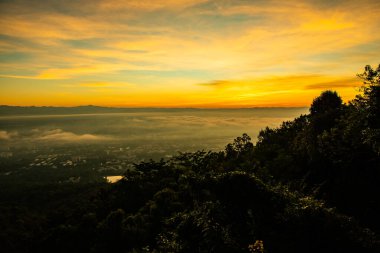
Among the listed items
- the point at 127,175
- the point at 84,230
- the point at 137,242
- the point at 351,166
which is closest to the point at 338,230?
the point at 351,166

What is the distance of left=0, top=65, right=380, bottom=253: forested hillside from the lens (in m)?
21.1

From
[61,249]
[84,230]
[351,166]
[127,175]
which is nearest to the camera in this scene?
[351,166]

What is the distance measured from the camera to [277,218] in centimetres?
2308

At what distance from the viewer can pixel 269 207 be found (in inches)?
987

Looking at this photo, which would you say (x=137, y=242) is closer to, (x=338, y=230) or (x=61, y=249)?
(x=61, y=249)

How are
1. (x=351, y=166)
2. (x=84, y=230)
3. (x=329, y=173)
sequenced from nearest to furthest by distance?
(x=351, y=166) → (x=329, y=173) → (x=84, y=230)

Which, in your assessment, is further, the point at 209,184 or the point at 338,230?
the point at 209,184

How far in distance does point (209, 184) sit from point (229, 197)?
3.89m

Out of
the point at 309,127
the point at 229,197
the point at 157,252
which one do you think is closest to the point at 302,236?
the point at 229,197

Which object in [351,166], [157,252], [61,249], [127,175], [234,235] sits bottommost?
[61,249]

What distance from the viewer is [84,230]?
5172 cm

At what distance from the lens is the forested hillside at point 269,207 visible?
21.1 m

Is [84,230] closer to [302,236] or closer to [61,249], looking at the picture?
[61,249]

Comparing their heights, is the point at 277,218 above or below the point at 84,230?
above
